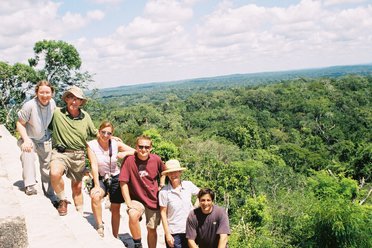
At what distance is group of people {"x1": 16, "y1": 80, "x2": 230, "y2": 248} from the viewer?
4125 mm

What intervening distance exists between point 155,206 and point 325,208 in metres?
14.8

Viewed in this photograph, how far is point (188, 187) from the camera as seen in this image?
4434 mm

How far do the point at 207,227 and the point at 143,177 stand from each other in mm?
927

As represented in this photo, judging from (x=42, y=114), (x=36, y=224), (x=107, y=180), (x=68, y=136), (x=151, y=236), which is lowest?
(x=151, y=236)

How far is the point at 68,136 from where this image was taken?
14.8 ft

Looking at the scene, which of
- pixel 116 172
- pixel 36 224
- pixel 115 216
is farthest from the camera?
pixel 115 216

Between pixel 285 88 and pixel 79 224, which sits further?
pixel 285 88

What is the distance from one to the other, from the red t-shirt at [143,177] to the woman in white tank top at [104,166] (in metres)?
0.26

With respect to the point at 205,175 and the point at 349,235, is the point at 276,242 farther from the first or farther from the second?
the point at 205,175

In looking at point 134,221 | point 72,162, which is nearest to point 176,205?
point 134,221

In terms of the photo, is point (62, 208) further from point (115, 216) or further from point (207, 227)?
point (207, 227)

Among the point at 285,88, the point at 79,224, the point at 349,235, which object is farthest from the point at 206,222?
the point at 285,88

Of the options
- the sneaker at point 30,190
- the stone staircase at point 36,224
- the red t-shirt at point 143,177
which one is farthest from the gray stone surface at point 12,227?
the red t-shirt at point 143,177

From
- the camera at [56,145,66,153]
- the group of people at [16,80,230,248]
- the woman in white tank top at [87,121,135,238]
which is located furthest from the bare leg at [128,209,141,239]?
the camera at [56,145,66,153]
